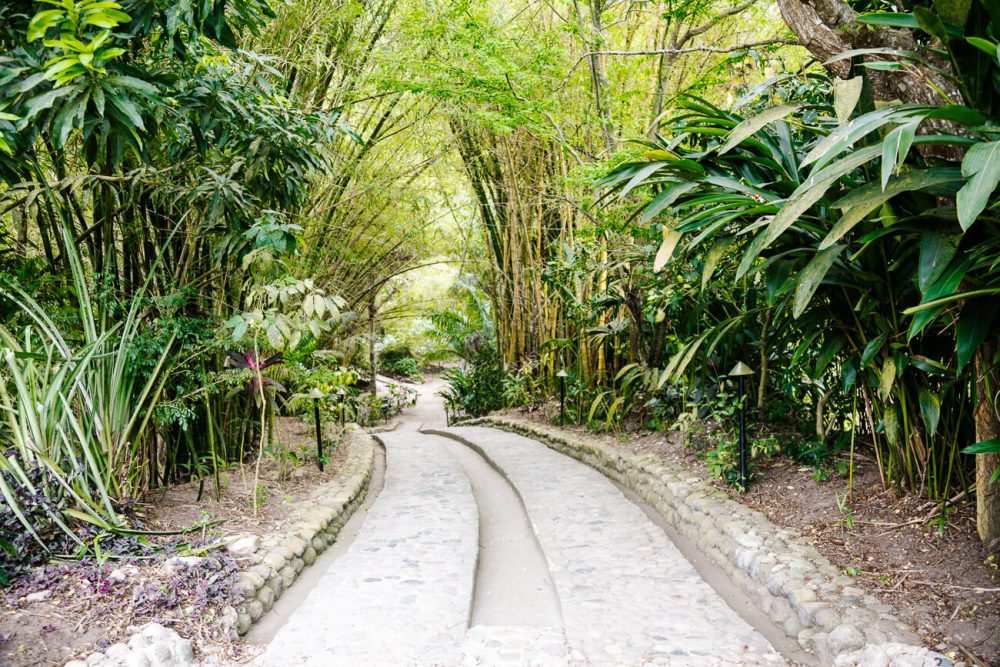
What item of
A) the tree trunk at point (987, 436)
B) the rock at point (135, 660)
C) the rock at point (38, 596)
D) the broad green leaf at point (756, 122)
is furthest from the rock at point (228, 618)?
the tree trunk at point (987, 436)

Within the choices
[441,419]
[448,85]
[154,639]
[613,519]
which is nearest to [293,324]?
[154,639]

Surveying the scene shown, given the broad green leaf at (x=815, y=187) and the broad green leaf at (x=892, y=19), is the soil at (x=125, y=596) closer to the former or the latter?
the broad green leaf at (x=815, y=187)

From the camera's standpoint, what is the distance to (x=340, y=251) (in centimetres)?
695

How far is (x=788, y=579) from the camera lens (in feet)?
6.81

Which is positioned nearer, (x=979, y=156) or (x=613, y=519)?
(x=979, y=156)

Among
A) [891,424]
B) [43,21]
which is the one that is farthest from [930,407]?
[43,21]

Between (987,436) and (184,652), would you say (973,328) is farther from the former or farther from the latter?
(184,652)

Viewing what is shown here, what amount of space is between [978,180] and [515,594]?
2.06 meters

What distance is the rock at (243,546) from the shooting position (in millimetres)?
2408

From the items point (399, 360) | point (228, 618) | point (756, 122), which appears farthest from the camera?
point (399, 360)

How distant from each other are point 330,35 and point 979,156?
4330mm

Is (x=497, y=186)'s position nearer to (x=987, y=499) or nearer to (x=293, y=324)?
(x=293, y=324)

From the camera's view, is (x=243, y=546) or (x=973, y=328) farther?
(x=243, y=546)

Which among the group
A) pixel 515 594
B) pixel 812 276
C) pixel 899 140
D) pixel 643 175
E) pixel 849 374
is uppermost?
pixel 643 175
